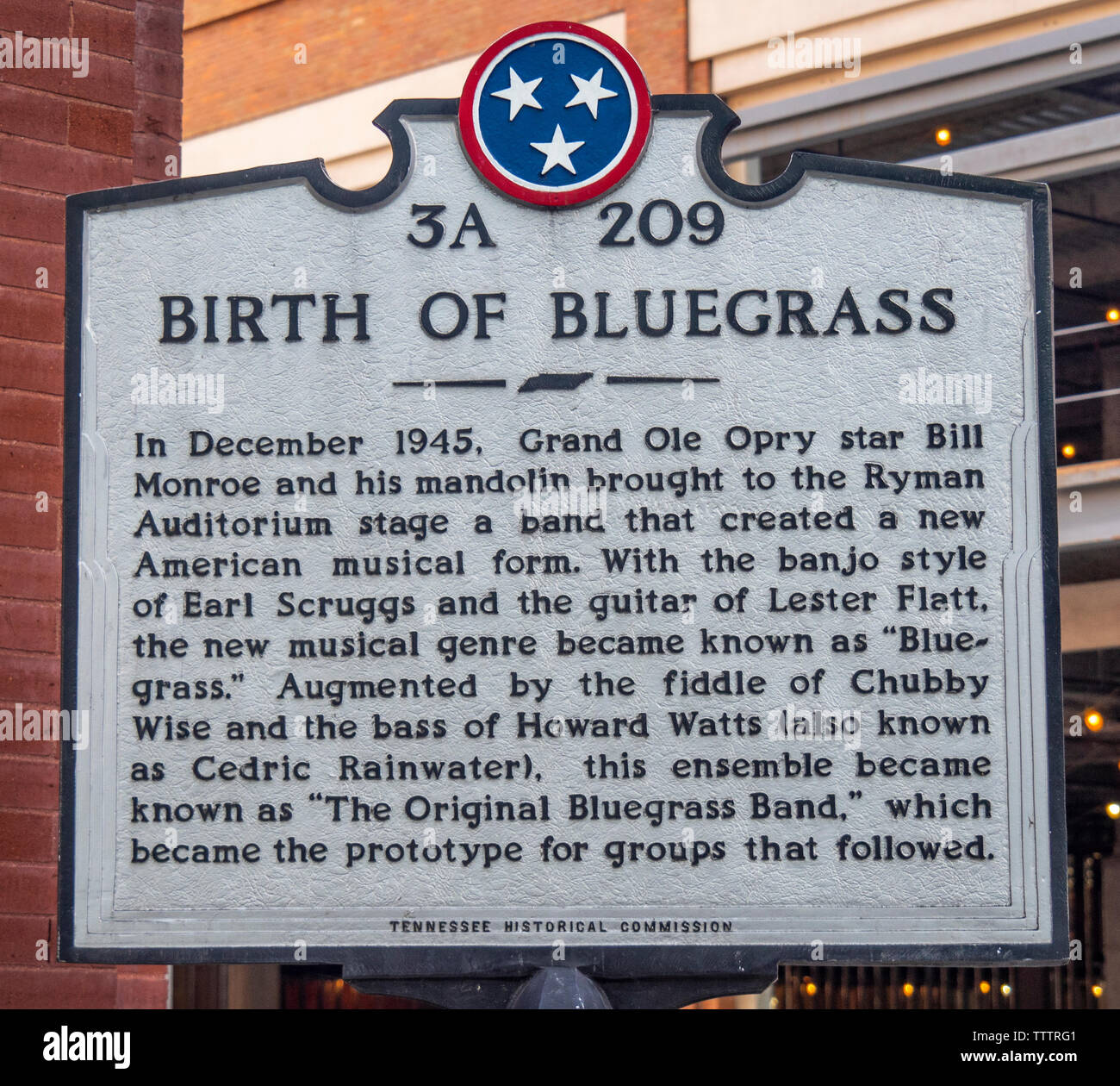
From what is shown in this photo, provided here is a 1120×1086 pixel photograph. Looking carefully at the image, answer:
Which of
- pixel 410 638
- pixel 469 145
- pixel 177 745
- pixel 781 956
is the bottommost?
pixel 781 956

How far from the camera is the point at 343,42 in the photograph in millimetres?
14953

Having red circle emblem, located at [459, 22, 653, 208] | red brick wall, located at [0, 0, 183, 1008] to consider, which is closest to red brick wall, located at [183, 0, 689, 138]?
red brick wall, located at [0, 0, 183, 1008]

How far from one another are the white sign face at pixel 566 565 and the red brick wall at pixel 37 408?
177 centimetres

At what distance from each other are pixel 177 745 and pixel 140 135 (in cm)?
334

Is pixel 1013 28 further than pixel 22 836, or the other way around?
pixel 1013 28

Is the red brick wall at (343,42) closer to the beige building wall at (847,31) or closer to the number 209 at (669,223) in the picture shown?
the beige building wall at (847,31)

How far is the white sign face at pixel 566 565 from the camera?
391cm

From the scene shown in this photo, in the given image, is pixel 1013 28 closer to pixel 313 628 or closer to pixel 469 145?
pixel 469 145

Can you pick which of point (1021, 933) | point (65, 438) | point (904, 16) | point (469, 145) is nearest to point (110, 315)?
point (65, 438)

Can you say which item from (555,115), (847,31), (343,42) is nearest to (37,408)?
(555,115)

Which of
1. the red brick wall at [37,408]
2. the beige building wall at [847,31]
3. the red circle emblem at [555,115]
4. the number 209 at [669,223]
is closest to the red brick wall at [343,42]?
the beige building wall at [847,31]

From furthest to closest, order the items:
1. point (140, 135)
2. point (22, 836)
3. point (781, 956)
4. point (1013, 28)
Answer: point (1013, 28)
point (140, 135)
point (22, 836)
point (781, 956)

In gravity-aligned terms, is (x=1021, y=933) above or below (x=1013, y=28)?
below

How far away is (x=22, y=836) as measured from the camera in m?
5.73
